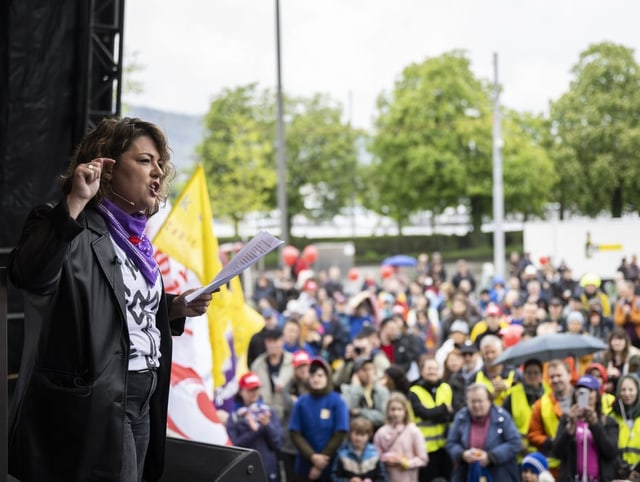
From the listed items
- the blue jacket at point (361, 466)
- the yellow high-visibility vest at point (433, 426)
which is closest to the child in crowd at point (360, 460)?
the blue jacket at point (361, 466)

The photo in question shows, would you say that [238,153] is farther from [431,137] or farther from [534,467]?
[534,467]

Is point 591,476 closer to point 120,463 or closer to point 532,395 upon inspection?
point 532,395

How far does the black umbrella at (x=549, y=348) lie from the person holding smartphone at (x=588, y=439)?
4.62 ft

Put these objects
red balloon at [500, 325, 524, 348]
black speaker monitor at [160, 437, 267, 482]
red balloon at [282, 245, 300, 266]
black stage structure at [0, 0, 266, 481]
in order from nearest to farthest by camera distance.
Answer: black speaker monitor at [160, 437, 267, 482], black stage structure at [0, 0, 266, 481], red balloon at [500, 325, 524, 348], red balloon at [282, 245, 300, 266]

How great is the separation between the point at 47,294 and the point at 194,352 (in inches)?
184

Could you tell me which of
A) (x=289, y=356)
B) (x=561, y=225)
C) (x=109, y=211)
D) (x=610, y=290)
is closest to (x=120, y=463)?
(x=109, y=211)

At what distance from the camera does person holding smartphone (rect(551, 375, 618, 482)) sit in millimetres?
6898

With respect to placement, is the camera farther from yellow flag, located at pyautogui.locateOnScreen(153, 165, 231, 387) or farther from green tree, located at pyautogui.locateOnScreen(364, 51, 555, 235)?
green tree, located at pyautogui.locateOnScreen(364, 51, 555, 235)

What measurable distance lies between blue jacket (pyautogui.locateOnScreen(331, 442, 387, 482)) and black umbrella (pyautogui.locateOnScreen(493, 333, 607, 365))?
1.68 m

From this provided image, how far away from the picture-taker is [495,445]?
7.22 m

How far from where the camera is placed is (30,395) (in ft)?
8.51

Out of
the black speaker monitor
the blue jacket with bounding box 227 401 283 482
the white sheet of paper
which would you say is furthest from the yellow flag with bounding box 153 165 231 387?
the white sheet of paper

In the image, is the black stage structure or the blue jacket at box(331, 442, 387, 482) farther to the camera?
the blue jacket at box(331, 442, 387, 482)

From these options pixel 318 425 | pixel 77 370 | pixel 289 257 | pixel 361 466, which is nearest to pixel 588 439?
pixel 361 466
